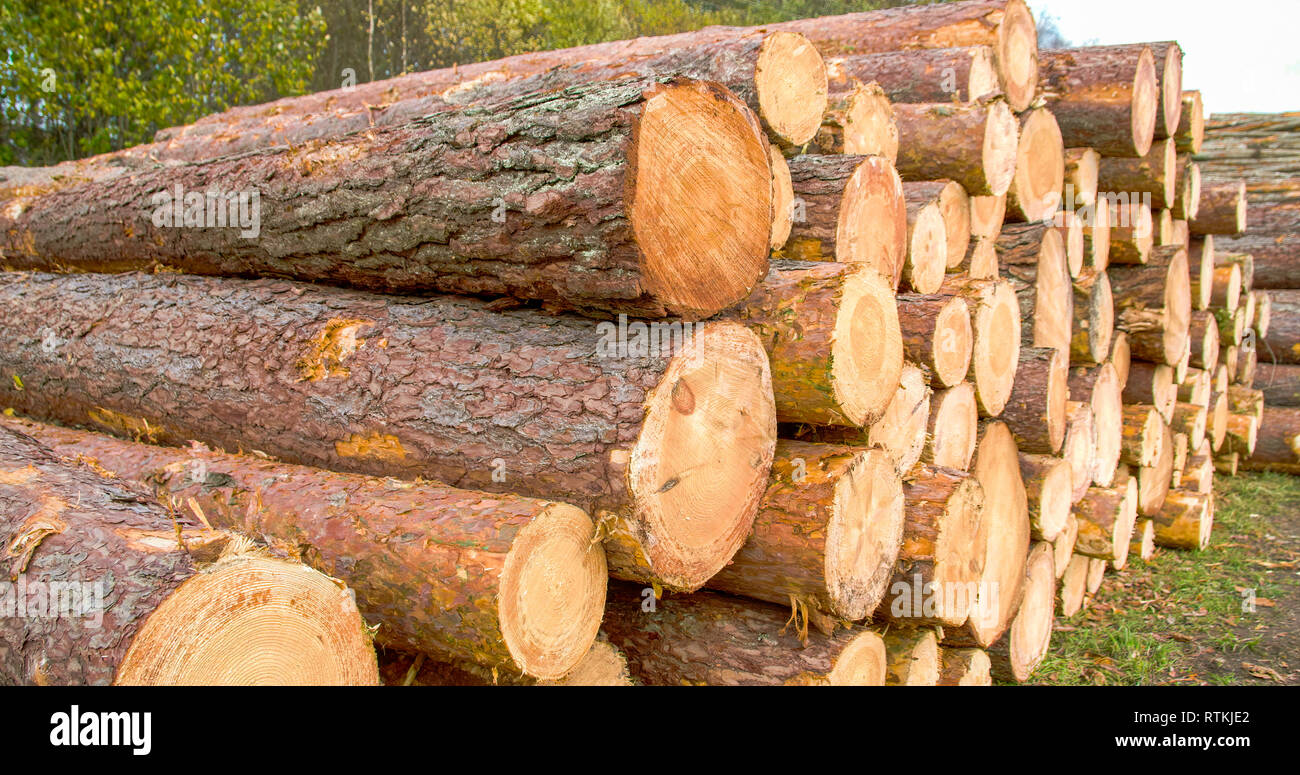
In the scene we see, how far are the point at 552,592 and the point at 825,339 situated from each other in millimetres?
1104

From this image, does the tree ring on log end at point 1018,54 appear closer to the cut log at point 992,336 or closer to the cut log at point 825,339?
the cut log at point 992,336

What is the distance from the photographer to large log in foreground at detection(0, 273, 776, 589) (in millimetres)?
2258

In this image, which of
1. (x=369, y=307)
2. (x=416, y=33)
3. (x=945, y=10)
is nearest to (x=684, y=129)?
(x=369, y=307)

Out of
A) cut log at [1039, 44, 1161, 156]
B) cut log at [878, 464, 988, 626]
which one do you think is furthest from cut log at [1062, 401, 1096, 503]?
cut log at [1039, 44, 1161, 156]

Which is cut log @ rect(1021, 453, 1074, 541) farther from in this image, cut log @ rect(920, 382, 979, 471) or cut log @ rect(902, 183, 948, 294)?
cut log @ rect(902, 183, 948, 294)

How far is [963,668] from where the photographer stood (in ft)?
11.5

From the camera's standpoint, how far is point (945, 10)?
4539mm

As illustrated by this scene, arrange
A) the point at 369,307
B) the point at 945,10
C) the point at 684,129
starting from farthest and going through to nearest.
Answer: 1. the point at 945,10
2. the point at 369,307
3. the point at 684,129

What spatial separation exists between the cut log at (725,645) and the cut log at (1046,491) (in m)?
1.58

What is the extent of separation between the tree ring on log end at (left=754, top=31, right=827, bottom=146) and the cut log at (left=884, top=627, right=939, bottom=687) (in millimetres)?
1861

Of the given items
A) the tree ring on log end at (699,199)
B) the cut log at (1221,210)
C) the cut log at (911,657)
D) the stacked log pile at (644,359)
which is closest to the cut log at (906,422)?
the stacked log pile at (644,359)
